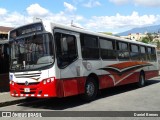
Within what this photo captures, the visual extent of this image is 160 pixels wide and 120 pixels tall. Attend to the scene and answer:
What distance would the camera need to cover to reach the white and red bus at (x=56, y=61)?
1052cm

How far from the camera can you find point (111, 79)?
581 inches

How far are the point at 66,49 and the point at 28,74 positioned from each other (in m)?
1.57

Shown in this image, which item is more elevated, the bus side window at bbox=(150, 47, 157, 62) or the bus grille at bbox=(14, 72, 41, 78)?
the bus side window at bbox=(150, 47, 157, 62)

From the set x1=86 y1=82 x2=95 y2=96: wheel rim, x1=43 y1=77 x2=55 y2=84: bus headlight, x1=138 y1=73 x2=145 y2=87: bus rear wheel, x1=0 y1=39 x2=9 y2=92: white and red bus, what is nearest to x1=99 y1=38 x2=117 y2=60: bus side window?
x1=86 y1=82 x2=95 y2=96: wheel rim

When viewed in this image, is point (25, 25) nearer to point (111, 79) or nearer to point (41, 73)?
point (41, 73)

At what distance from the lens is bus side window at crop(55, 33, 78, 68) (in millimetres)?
10749

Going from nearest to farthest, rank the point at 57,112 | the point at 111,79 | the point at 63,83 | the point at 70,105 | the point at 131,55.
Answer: the point at 57,112
the point at 63,83
the point at 70,105
the point at 111,79
the point at 131,55

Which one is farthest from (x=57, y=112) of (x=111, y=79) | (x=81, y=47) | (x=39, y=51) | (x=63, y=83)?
(x=111, y=79)

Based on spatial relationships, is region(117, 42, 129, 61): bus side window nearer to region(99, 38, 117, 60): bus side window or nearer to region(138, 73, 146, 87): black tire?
region(99, 38, 117, 60): bus side window

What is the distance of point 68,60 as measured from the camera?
36.9 feet

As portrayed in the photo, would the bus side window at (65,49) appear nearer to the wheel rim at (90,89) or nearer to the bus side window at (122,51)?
the wheel rim at (90,89)

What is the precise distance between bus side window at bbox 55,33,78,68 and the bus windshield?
0.33 metres

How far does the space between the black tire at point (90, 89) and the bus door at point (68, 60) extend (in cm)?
80

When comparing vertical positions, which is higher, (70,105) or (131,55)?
(131,55)
